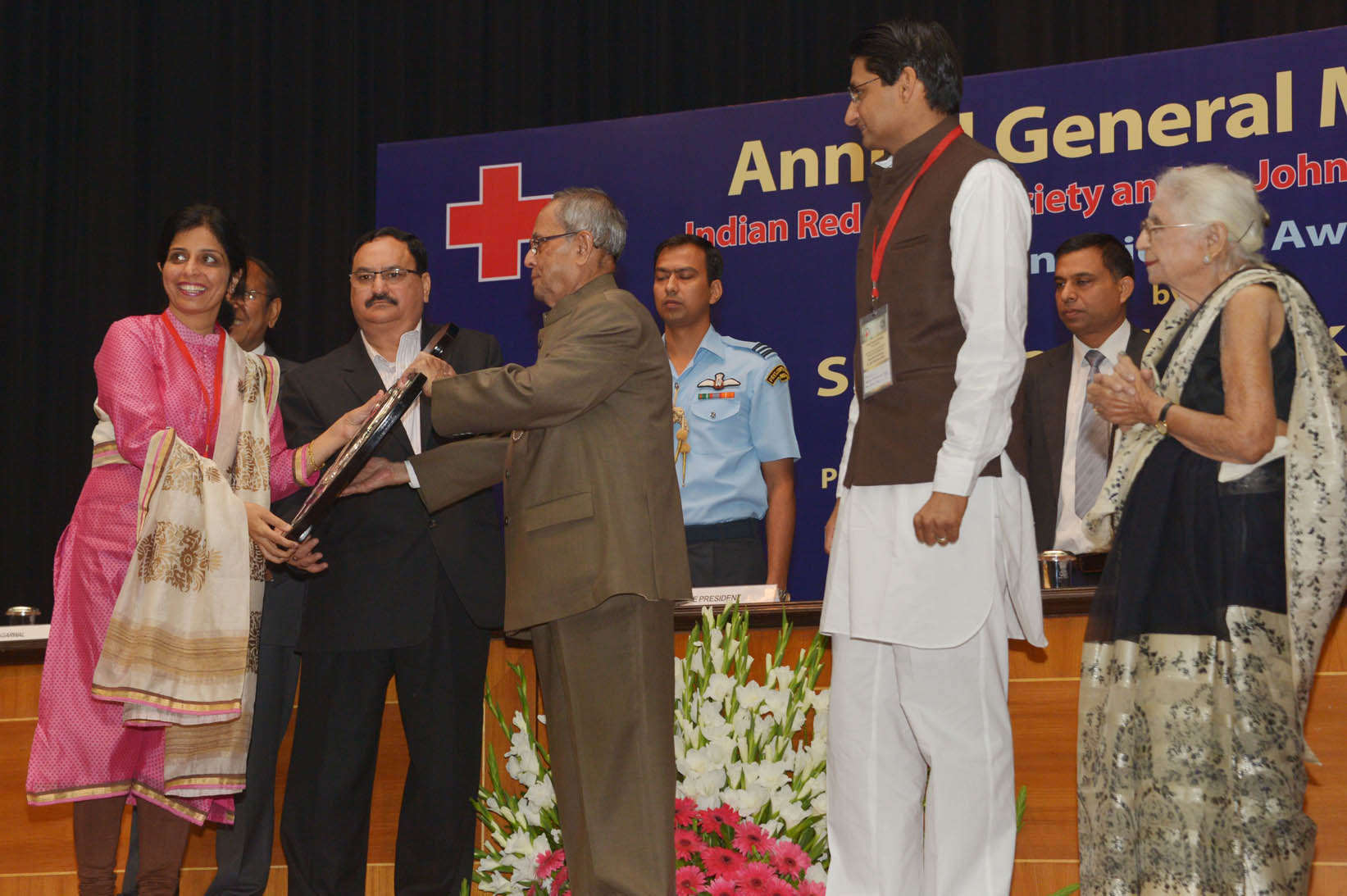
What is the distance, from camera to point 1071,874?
9.87ft

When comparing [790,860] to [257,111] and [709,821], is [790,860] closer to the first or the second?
[709,821]

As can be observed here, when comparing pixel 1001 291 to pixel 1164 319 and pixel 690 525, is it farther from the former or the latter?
pixel 690 525

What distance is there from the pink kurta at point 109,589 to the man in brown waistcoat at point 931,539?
159 centimetres

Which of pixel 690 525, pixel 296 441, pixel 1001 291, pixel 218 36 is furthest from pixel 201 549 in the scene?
pixel 218 36

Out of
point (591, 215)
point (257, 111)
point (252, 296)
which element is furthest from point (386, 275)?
point (257, 111)

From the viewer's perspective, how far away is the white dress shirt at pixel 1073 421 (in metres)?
4.12

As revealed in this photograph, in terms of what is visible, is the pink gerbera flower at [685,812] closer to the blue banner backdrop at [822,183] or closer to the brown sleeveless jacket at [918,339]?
the brown sleeveless jacket at [918,339]

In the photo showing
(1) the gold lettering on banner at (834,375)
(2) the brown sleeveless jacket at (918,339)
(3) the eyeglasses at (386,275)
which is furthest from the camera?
(1) the gold lettering on banner at (834,375)

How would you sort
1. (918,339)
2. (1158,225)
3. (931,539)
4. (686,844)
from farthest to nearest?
(686,844) → (1158,225) → (918,339) → (931,539)

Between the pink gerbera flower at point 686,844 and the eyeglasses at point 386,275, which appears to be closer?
the pink gerbera flower at point 686,844

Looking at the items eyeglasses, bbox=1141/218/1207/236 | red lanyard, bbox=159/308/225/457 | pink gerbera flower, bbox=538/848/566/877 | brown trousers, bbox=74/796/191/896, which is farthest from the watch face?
eyeglasses, bbox=1141/218/1207/236

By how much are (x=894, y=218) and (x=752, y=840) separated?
52.4 inches

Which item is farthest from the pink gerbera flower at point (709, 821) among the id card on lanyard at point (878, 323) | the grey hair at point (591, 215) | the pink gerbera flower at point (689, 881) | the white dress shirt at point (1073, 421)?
the white dress shirt at point (1073, 421)

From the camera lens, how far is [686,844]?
295 cm
